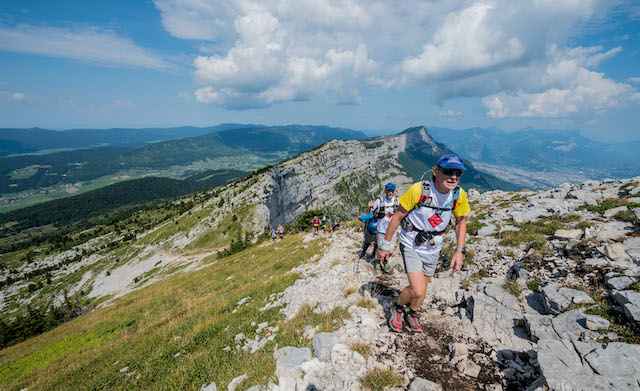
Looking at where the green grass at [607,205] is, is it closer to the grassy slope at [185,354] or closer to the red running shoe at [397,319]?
the red running shoe at [397,319]

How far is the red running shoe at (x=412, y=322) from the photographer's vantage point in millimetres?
6086

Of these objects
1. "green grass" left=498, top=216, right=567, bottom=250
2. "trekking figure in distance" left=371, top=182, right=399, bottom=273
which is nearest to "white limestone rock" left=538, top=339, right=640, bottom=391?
"green grass" left=498, top=216, right=567, bottom=250

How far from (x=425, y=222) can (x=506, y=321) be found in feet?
11.1

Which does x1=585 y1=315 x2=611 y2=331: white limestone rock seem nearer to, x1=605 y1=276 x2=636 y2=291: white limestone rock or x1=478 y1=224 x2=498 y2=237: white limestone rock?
x1=605 y1=276 x2=636 y2=291: white limestone rock

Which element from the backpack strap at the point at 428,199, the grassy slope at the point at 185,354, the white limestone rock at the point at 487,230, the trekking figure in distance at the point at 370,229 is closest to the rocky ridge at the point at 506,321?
the grassy slope at the point at 185,354

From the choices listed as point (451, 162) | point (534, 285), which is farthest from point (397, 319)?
point (534, 285)

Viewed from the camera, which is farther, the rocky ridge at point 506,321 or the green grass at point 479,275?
the green grass at point 479,275

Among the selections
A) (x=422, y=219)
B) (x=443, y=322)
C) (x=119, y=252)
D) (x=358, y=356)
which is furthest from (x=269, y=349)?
(x=119, y=252)

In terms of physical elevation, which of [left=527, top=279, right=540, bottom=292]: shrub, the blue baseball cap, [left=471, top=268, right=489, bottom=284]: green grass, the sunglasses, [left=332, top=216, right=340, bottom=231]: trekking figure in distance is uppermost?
the blue baseball cap

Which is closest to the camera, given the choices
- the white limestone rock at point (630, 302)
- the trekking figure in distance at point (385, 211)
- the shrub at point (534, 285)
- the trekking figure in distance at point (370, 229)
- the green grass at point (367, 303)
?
the white limestone rock at point (630, 302)

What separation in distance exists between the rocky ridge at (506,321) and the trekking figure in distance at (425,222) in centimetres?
106

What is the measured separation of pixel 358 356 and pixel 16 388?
14.3 metres

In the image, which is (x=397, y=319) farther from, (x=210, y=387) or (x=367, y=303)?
(x=210, y=387)

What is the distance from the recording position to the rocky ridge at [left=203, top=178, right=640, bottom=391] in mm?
4328
